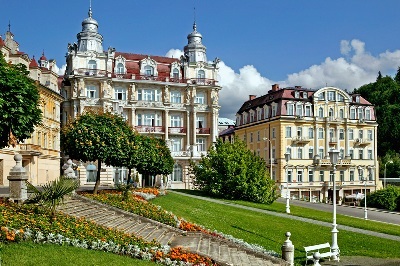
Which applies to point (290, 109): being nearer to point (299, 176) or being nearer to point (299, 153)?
point (299, 153)

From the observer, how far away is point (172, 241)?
64.5 ft

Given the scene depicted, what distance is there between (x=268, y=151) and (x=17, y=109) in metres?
57.5

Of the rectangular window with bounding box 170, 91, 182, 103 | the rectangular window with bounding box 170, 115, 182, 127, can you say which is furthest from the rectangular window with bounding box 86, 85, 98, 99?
the rectangular window with bounding box 170, 115, 182, 127

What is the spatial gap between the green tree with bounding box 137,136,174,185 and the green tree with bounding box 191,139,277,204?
431 cm

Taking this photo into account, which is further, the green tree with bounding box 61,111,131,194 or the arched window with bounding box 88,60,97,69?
the arched window with bounding box 88,60,97,69

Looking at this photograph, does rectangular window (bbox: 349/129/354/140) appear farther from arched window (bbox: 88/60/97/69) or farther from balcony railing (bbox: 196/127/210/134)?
arched window (bbox: 88/60/97/69)

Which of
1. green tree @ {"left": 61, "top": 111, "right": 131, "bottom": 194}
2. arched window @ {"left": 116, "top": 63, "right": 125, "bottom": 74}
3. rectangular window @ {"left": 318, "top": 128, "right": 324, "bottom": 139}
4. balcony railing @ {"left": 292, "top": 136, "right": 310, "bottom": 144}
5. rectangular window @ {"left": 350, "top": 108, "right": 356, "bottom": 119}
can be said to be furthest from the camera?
rectangular window @ {"left": 350, "top": 108, "right": 356, "bottom": 119}

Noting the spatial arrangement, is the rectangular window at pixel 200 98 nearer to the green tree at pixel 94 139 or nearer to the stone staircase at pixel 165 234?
the green tree at pixel 94 139

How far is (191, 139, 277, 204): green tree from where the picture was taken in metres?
46.9

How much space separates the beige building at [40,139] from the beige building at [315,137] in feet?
88.9

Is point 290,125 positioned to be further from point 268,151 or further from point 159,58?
point 159,58

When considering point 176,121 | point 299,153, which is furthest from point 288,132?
point 176,121

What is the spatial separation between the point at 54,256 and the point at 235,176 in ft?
115

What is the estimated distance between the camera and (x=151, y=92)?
218 feet
